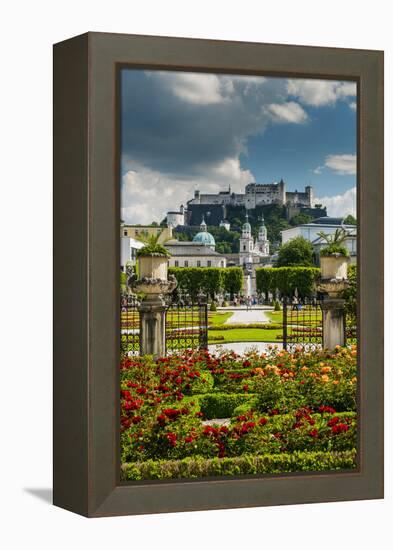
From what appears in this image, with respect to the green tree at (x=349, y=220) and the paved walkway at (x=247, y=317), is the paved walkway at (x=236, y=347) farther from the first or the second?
the green tree at (x=349, y=220)

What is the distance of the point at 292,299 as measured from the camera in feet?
29.9

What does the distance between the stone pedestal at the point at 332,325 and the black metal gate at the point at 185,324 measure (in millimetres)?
1121

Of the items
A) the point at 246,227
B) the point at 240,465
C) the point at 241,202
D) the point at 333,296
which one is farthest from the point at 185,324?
the point at 333,296

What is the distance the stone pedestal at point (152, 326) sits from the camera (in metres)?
8.71

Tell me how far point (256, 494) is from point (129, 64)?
3680 millimetres

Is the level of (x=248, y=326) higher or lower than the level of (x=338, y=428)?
higher

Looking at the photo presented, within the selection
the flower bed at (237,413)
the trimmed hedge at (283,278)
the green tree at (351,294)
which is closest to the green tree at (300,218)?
the trimmed hedge at (283,278)

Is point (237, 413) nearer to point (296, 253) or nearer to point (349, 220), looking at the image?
point (296, 253)

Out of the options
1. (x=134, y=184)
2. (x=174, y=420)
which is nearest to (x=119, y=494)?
(x=174, y=420)

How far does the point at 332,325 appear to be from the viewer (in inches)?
363

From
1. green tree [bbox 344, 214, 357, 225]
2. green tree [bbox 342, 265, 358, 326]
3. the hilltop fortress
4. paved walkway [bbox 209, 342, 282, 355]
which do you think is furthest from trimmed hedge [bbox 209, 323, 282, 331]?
green tree [bbox 344, 214, 357, 225]

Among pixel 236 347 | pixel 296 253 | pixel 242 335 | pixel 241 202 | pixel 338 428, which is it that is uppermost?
pixel 241 202

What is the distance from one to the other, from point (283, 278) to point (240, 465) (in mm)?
1666

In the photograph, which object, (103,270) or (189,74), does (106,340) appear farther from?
(189,74)
